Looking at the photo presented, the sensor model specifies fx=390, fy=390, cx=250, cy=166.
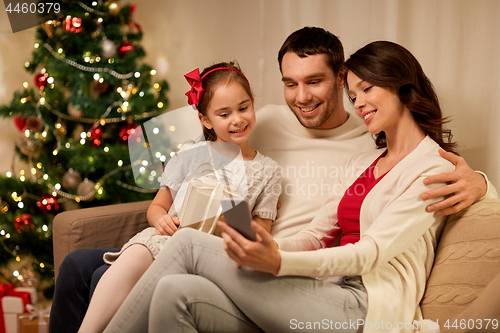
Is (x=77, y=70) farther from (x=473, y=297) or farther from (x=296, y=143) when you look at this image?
(x=473, y=297)

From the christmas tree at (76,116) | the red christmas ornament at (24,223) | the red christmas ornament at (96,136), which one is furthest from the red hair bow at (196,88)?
the red christmas ornament at (24,223)

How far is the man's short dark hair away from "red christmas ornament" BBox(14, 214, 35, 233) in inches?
70.1

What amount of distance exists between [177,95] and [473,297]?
2.22m

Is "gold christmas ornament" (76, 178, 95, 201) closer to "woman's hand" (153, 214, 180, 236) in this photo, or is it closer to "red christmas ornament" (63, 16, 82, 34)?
"red christmas ornament" (63, 16, 82, 34)

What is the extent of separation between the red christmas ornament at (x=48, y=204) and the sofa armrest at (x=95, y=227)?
2.48ft

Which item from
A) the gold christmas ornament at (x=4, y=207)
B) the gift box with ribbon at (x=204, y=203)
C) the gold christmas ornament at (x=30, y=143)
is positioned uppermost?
the gold christmas ornament at (x=30, y=143)

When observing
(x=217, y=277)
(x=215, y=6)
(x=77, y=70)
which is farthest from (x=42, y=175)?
(x=217, y=277)

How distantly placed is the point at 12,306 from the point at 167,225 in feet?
4.58

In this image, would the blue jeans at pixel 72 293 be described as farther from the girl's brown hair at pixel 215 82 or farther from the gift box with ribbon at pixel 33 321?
the gift box with ribbon at pixel 33 321

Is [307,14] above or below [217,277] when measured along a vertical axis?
above

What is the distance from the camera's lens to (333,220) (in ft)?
4.49

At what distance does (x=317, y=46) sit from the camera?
150 centimetres

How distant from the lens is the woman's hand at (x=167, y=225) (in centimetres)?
139

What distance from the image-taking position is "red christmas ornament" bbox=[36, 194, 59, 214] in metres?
2.27
